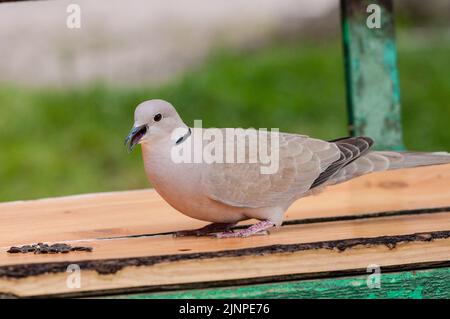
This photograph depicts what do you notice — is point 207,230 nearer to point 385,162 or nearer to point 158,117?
point 158,117

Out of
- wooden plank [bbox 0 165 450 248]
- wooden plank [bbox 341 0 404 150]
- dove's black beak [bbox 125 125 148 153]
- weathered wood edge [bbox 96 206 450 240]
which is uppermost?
wooden plank [bbox 341 0 404 150]

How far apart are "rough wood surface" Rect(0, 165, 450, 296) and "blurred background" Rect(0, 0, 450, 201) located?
2.56 meters

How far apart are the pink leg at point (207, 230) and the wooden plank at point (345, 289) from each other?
43cm

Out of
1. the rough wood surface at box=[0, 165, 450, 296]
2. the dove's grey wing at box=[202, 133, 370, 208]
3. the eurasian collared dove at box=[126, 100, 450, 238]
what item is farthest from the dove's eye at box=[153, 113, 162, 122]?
the rough wood surface at box=[0, 165, 450, 296]

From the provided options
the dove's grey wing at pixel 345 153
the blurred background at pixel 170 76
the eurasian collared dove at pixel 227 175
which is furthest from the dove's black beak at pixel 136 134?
the blurred background at pixel 170 76

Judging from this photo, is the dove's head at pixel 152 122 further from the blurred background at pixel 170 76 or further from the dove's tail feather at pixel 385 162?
the blurred background at pixel 170 76

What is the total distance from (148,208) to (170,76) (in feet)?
13.3

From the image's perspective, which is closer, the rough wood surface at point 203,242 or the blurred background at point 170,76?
the rough wood surface at point 203,242

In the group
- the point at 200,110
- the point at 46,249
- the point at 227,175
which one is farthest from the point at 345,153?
the point at 200,110

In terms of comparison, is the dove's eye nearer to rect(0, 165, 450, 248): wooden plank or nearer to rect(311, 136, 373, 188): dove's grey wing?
rect(0, 165, 450, 248): wooden plank

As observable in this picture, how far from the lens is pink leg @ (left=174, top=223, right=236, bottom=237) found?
274 cm

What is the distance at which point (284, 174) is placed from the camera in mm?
2811

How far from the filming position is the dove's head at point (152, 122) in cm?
261

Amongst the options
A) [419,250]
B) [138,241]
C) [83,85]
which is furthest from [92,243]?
[83,85]
